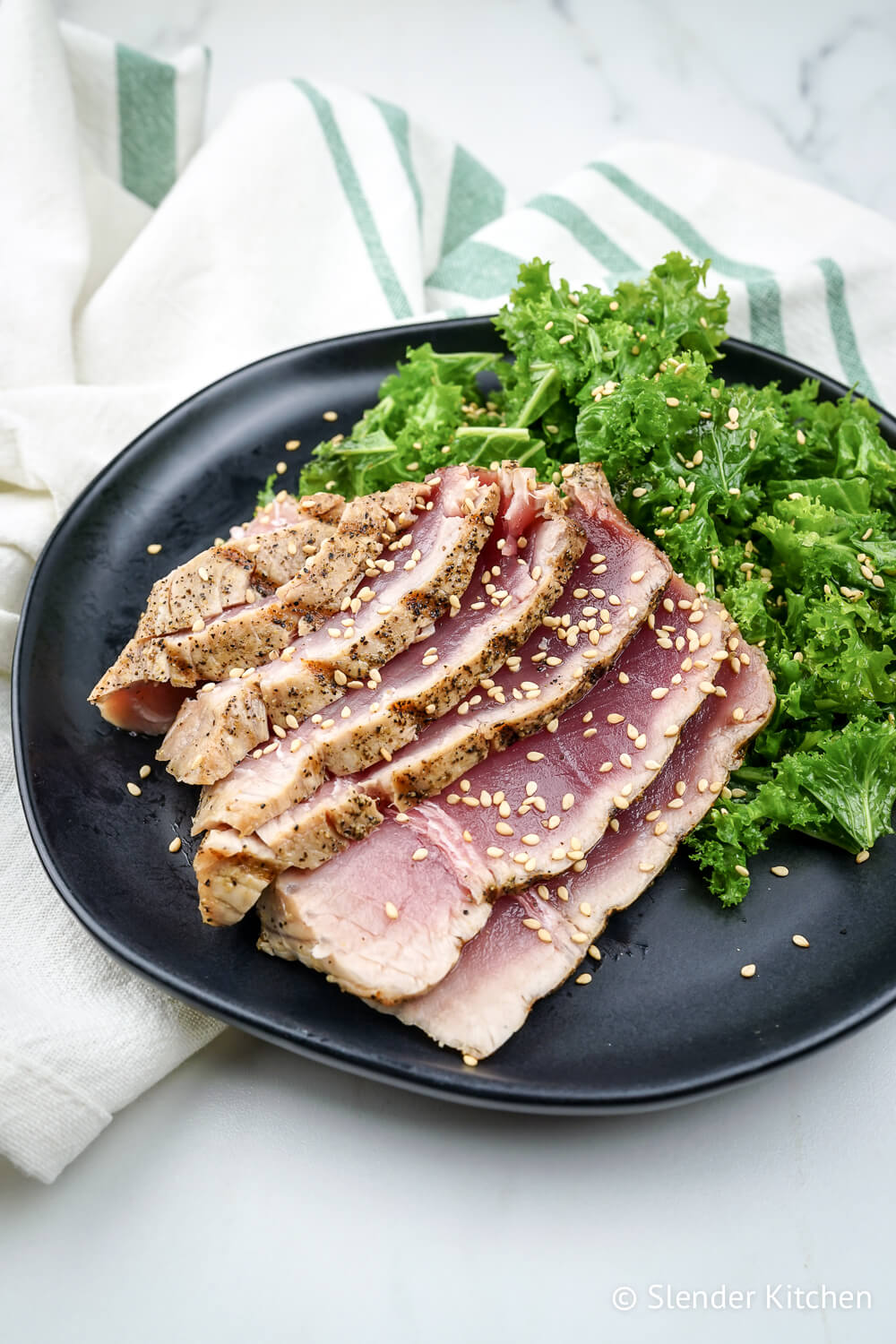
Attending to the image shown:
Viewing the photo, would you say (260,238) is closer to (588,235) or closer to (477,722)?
(588,235)

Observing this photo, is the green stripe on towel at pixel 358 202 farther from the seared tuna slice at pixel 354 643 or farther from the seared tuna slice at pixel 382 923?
the seared tuna slice at pixel 382 923

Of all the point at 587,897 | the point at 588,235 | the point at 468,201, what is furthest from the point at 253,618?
the point at 468,201

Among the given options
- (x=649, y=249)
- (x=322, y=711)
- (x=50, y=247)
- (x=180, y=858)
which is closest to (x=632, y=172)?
(x=649, y=249)

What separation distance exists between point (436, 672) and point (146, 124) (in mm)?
3780

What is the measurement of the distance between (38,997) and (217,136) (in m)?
4.31

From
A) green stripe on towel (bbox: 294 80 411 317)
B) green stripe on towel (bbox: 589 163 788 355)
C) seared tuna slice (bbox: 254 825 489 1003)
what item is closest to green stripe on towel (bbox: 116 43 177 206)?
green stripe on towel (bbox: 294 80 411 317)

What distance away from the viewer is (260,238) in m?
5.45

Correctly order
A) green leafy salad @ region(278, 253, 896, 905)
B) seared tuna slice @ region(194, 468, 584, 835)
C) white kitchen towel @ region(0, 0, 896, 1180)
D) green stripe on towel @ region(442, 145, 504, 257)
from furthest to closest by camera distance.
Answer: green stripe on towel @ region(442, 145, 504, 257) → white kitchen towel @ region(0, 0, 896, 1180) → green leafy salad @ region(278, 253, 896, 905) → seared tuna slice @ region(194, 468, 584, 835)

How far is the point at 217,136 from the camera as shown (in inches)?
220

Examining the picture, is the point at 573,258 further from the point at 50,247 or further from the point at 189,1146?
the point at 189,1146

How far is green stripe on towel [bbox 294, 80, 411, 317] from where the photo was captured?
543 centimetres

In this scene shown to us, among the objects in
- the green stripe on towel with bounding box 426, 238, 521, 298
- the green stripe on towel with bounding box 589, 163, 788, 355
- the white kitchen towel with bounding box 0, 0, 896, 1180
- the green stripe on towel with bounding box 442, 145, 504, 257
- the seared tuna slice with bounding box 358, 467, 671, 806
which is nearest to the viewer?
the seared tuna slice with bounding box 358, 467, 671, 806

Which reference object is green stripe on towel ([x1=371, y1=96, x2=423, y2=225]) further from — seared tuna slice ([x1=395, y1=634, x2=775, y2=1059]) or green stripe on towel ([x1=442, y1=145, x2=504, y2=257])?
seared tuna slice ([x1=395, y1=634, x2=775, y2=1059])

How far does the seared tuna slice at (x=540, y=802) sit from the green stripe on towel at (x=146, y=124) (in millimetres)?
3710
